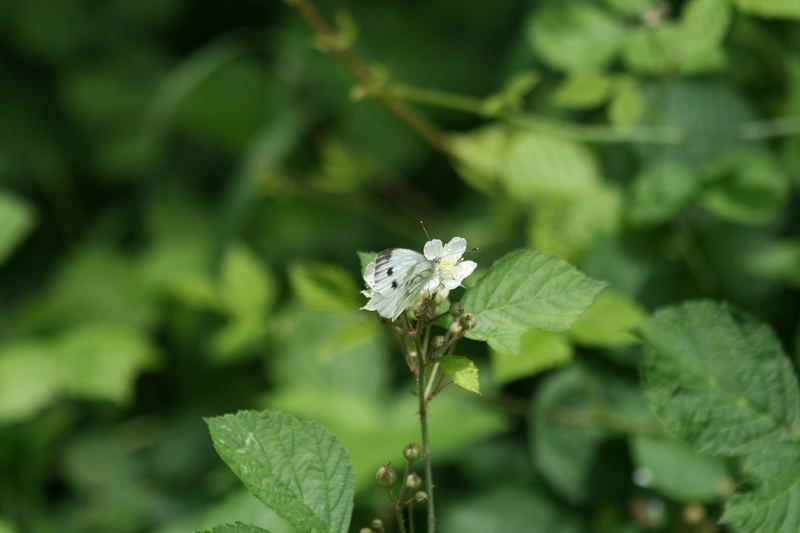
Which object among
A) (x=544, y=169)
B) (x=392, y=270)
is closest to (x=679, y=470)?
(x=544, y=169)

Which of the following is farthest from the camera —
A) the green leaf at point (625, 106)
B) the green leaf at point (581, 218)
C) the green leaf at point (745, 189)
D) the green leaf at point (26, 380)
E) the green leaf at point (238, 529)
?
the green leaf at point (26, 380)

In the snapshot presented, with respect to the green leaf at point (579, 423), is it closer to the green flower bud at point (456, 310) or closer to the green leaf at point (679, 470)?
the green leaf at point (679, 470)

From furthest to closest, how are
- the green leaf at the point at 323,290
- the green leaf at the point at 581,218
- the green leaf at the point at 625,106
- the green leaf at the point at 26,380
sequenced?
1. the green leaf at the point at 26,380
2. the green leaf at the point at 581,218
3. the green leaf at the point at 625,106
4. the green leaf at the point at 323,290

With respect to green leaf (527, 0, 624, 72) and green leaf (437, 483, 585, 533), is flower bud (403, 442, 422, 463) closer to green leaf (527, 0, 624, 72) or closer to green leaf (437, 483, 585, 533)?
green leaf (437, 483, 585, 533)

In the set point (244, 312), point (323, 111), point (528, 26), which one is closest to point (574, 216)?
point (528, 26)

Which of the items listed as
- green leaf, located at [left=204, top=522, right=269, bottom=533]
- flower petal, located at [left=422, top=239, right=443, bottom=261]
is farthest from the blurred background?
green leaf, located at [left=204, top=522, right=269, bottom=533]

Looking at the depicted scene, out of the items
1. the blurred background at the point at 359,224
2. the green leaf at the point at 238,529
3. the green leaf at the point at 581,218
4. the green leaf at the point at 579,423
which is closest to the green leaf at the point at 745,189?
the blurred background at the point at 359,224

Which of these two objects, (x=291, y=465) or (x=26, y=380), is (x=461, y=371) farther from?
(x=26, y=380)
